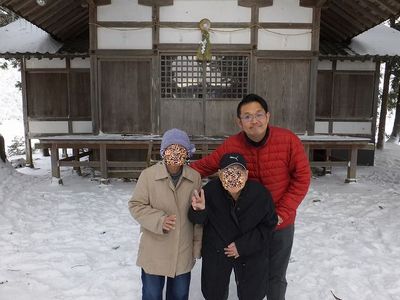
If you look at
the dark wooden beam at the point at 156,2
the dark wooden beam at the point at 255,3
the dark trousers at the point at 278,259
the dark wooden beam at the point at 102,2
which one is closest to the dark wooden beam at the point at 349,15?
the dark wooden beam at the point at 255,3

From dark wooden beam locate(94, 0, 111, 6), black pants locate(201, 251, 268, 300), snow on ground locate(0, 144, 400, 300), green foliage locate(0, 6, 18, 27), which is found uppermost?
green foliage locate(0, 6, 18, 27)

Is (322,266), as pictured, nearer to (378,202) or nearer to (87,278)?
(87,278)

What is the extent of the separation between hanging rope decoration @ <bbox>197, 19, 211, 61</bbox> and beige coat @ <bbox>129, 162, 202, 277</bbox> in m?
5.80

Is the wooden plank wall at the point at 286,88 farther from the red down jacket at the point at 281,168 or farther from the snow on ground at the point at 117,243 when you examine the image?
the red down jacket at the point at 281,168

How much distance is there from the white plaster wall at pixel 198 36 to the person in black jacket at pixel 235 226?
6279 mm

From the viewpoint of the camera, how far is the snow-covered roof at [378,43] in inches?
399

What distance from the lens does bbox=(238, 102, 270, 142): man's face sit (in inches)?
103

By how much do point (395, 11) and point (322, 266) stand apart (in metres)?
6.44

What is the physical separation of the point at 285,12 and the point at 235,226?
7050 millimetres

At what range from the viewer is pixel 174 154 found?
260 cm

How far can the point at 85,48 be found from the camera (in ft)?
34.0

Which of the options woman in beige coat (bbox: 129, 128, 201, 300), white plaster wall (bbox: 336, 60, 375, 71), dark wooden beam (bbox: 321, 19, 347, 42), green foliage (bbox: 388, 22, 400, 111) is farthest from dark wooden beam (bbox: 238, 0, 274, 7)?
green foliage (bbox: 388, 22, 400, 111)

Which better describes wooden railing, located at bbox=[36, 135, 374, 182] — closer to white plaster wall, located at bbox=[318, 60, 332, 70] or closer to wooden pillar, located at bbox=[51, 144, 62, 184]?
wooden pillar, located at bbox=[51, 144, 62, 184]

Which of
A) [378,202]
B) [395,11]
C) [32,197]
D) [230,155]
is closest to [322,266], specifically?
[230,155]
